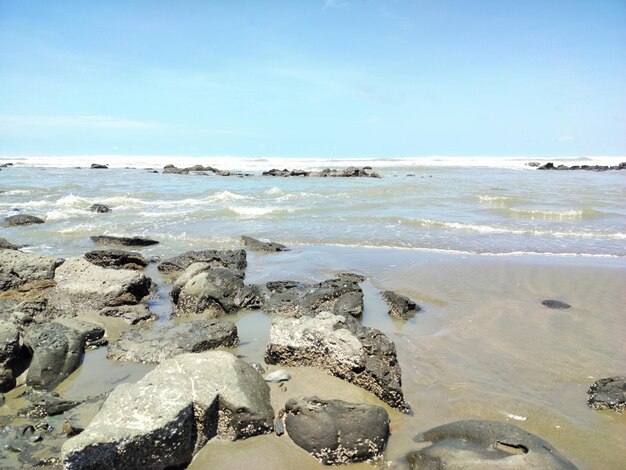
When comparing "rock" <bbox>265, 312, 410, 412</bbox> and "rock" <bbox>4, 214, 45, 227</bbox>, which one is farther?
"rock" <bbox>4, 214, 45, 227</bbox>

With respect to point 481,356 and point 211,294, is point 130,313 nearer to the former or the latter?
point 211,294

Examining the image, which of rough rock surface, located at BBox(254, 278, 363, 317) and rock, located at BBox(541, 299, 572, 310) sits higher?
rough rock surface, located at BBox(254, 278, 363, 317)

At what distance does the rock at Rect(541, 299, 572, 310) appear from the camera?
637 centimetres

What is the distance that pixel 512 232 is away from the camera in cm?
1202

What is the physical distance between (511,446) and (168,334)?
345cm

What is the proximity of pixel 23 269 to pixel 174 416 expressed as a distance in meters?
5.64

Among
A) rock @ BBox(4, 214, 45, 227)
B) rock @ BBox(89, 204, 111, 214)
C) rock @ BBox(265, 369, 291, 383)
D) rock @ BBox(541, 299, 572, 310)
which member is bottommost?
rock @ BBox(541, 299, 572, 310)

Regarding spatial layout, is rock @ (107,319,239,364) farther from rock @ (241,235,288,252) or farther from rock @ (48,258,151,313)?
rock @ (241,235,288,252)

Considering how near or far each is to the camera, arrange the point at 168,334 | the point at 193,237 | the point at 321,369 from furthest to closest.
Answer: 1. the point at 193,237
2. the point at 168,334
3. the point at 321,369

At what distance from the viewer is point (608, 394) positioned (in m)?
3.89

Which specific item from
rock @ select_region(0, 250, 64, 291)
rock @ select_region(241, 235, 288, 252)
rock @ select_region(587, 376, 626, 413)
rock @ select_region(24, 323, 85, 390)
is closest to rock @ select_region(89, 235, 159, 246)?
rock @ select_region(241, 235, 288, 252)

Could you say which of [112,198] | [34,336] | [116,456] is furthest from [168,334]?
[112,198]

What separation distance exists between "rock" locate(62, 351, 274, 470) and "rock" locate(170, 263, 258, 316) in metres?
2.46

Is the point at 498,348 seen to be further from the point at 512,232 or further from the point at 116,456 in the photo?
the point at 512,232
